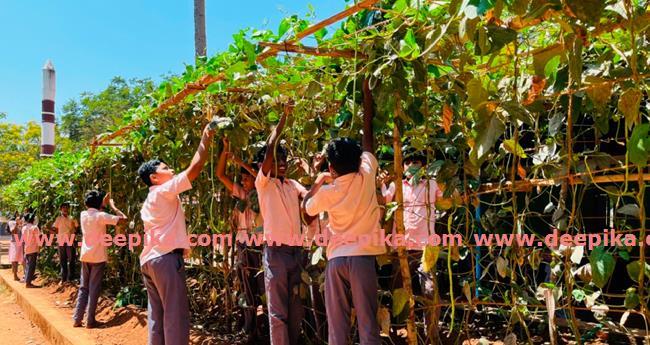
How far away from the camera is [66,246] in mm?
9336

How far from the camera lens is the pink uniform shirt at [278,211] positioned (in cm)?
342

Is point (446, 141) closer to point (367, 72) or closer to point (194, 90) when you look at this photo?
point (367, 72)

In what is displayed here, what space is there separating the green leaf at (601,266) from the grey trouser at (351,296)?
1079 millimetres

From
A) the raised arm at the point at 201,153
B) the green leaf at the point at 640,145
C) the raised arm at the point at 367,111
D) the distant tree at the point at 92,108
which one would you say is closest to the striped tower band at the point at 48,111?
the distant tree at the point at 92,108

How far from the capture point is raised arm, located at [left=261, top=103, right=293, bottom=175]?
3.17 meters

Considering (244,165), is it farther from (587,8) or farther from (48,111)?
(48,111)

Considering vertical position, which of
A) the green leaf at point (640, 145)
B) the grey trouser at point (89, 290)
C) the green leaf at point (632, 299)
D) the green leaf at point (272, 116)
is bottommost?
the grey trouser at point (89, 290)

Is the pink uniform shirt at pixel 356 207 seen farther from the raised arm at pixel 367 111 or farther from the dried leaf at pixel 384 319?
the dried leaf at pixel 384 319

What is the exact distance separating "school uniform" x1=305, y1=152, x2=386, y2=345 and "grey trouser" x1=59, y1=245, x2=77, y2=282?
7.76 meters

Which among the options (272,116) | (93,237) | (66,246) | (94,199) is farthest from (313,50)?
(66,246)

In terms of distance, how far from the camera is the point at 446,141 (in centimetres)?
263

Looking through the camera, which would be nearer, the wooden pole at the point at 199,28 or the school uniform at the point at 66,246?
the wooden pole at the point at 199,28

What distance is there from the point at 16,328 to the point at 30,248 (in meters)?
3.35

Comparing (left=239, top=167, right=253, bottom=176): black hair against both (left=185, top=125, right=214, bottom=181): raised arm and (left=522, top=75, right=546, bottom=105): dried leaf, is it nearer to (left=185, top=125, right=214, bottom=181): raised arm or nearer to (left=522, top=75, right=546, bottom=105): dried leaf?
(left=185, top=125, right=214, bottom=181): raised arm
